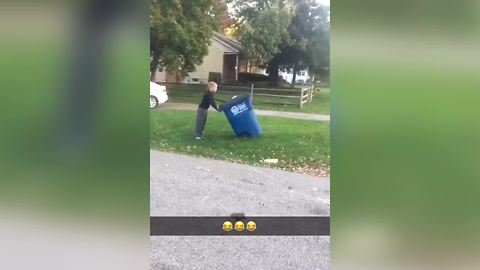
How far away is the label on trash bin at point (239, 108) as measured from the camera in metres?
2.07

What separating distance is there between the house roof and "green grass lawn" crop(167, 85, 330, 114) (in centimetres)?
19

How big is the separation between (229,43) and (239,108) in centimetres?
31

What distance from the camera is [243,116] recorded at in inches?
81.4

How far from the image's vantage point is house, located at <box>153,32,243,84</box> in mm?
2055

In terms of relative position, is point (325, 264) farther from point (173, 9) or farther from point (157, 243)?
point (173, 9)
